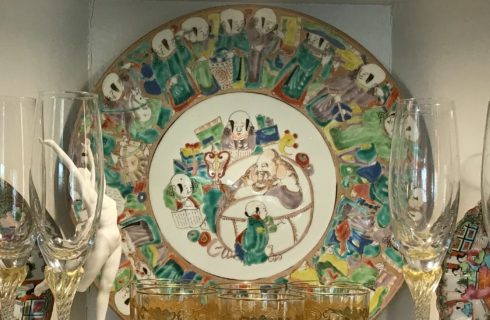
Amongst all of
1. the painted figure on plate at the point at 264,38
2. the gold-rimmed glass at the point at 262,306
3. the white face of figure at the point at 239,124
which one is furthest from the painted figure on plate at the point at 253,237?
the gold-rimmed glass at the point at 262,306

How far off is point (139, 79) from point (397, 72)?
0.42 metres

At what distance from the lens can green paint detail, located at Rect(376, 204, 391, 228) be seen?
3.92ft

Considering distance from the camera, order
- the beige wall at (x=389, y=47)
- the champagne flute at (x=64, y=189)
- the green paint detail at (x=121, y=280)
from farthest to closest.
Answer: the green paint detail at (x=121, y=280) < the beige wall at (x=389, y=47) < the champagne flute at (x=64, y=189)

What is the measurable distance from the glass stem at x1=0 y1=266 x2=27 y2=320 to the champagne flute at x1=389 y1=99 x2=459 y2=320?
428 millimetres

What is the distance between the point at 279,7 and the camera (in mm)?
1239

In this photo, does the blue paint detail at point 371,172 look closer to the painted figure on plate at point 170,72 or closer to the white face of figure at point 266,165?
the white face of figure at point 266,165

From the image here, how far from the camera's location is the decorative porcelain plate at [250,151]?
1186mm

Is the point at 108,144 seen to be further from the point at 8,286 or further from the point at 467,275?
the point at 467,275


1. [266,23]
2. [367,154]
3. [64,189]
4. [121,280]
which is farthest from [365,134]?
[64,189]

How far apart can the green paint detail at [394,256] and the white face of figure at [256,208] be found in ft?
0.66

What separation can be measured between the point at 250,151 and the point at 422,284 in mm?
422

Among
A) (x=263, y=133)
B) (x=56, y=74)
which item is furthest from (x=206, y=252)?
(x=56, y=74)

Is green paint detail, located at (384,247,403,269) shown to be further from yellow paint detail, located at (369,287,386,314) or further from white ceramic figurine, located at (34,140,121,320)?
white ceramic figurine, located at (34,140,121,320)

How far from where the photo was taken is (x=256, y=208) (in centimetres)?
120
